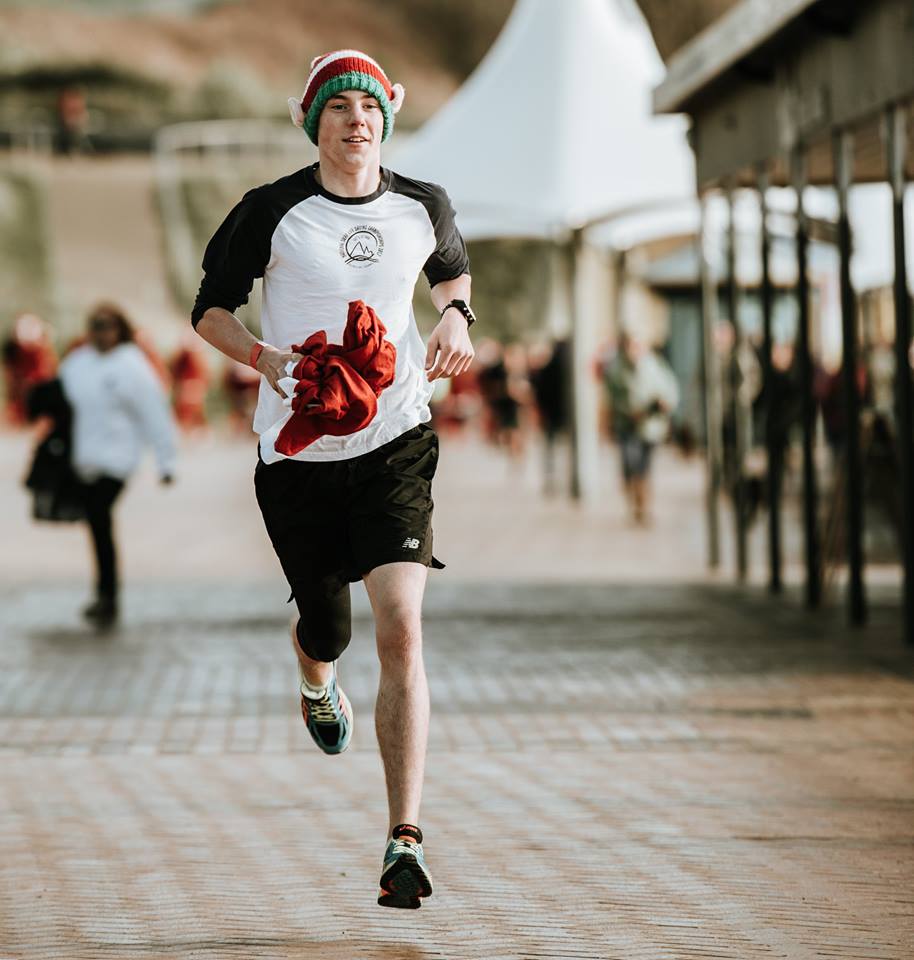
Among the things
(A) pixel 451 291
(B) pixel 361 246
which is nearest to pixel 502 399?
(A) pixel 451 291

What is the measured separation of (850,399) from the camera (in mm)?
11234

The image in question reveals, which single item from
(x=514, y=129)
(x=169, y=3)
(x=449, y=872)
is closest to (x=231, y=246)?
(x=449, y=872)

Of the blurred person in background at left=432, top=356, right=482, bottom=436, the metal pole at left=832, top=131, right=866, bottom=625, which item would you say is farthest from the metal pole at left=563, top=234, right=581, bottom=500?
the blurred person in background at left=432, top=356, right=482, bottom=436

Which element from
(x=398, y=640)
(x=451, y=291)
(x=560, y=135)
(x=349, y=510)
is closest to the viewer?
(x=398, y=640)

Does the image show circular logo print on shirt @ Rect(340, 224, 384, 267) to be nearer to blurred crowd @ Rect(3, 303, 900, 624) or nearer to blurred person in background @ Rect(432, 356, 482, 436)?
blurred crowd @ Rect(3, 303, 900, 624)

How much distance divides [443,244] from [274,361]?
58 cm

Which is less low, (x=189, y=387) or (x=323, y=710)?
(x=323, y=710)

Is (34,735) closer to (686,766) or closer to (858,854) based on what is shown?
(686,766)

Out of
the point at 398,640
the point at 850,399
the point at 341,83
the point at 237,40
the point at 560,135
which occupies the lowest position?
the point at 398,640

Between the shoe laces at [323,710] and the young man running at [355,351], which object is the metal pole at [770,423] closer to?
the shoe laces at [323,710]

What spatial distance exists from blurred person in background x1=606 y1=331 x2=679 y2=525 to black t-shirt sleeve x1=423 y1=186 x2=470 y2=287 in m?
12.6

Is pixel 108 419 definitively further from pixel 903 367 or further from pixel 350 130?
pixel 350 130

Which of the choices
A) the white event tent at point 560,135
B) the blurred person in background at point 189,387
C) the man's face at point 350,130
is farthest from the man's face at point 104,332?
the blurred person in background at point 189,387

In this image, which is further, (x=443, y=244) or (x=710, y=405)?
(x=710, y=405)
